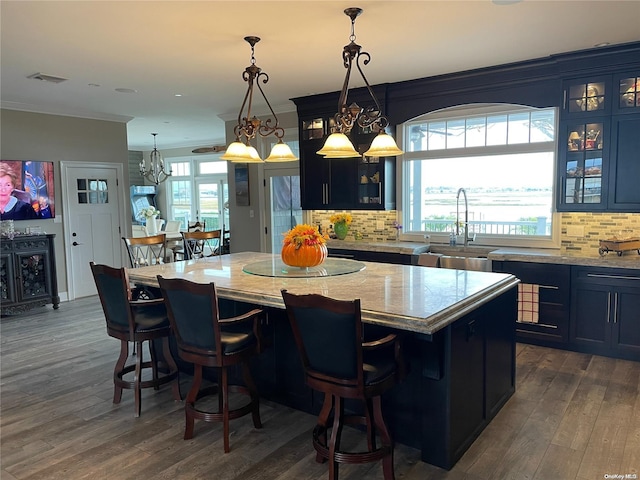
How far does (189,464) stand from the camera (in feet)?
8.50

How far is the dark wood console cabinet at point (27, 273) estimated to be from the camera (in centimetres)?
580

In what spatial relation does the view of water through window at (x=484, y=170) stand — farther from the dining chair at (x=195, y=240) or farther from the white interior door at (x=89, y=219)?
the white interior door at (x=89, y=219)

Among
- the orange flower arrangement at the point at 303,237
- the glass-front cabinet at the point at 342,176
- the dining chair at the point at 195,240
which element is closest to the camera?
the orange flower arrangement at the point at 303,237

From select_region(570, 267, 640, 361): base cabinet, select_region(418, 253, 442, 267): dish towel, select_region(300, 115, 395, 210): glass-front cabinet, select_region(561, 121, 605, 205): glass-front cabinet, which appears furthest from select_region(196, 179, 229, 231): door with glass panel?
select_region(570, 267, 640, 361): base cabinet

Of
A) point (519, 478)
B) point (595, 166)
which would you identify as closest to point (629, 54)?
point (595, 166)

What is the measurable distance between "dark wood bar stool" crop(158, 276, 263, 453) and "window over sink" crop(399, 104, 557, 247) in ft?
11.1

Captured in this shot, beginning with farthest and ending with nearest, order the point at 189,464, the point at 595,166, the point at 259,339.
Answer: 1. the point at 595,166
2. the point at 259,339
3. the point at 189,464

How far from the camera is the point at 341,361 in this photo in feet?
7.16

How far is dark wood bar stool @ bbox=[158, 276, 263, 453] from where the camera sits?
8.34 ft

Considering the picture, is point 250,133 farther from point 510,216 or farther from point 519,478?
point 510,216

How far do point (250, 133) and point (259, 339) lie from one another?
155cm

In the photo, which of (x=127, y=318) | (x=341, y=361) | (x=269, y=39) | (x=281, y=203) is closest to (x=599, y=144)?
(x=269, y=39)

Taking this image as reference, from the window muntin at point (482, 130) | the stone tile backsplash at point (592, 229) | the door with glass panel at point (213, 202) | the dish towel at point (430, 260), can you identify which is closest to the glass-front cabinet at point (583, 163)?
the stone tile backsplash at point (592, 229)

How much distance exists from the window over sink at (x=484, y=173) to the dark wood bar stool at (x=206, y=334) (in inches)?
133
